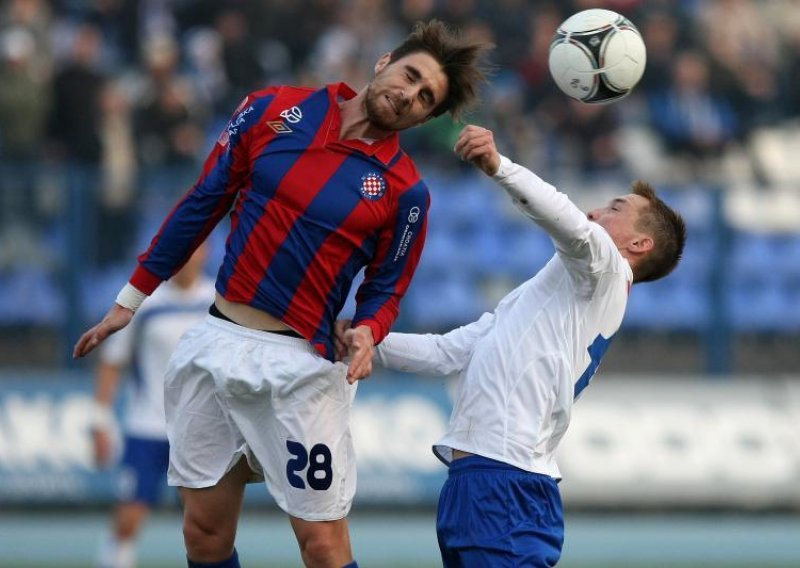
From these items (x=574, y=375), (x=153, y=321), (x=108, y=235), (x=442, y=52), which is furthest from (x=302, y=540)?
(x=108, y=235)

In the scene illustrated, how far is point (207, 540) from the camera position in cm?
536

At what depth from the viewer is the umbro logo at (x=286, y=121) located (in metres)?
5.24

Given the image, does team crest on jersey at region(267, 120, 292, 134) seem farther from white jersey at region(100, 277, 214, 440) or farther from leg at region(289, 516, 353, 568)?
white jersey at region(100, 277, 214, 440)

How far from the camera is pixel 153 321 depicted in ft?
28.8

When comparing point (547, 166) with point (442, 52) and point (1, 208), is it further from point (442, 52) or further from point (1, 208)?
point (442, 52)

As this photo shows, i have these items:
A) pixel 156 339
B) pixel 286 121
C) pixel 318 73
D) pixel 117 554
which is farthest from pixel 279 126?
pixel 318 73

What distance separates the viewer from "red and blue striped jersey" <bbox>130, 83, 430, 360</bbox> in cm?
520

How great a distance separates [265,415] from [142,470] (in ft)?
12.1

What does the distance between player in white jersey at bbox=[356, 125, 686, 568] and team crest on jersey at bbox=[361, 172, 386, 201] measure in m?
0.63

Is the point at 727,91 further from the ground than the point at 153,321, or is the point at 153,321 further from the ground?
the point at 727,91

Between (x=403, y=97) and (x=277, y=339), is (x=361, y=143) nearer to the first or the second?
(x=403, y=97)

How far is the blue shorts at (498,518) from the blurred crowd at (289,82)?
264 inches

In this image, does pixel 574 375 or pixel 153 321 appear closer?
pixel 574 375

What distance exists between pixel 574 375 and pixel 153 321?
4.23m
